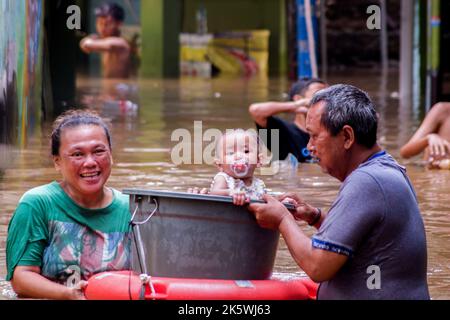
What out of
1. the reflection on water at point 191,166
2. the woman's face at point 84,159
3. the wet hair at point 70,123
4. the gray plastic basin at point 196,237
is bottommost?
the reflection on water at point 191,166

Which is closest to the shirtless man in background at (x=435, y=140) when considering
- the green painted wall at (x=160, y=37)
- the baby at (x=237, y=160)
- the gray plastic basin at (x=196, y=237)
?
the baby at (x=237, y=160)

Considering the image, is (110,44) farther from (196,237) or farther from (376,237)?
(376,237)

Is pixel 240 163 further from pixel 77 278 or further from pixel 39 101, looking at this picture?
pixel 39 101

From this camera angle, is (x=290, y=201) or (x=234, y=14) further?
(x=234, y=14)

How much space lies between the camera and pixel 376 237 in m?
4.08

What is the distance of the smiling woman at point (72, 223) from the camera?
4.43 m

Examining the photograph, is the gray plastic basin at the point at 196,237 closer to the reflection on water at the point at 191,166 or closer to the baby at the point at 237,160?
the baby at the point at 237,160

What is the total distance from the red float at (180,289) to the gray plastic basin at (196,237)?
2.9 inches

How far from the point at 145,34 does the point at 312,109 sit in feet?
77.2

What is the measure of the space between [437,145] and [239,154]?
4.03 metres

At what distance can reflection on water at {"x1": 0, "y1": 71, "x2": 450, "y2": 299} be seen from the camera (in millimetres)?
6844

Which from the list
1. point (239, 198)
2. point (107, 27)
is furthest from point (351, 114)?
point (107, 27)
